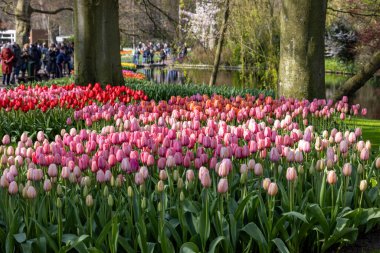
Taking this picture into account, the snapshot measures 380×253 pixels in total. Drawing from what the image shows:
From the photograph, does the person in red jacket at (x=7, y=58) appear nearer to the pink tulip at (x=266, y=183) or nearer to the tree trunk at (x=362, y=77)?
the tree trunk at (x=362, y=77)

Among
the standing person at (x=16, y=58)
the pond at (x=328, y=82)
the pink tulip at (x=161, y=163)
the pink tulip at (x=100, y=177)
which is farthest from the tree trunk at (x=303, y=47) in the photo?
the standing person at (x=16, y=58)

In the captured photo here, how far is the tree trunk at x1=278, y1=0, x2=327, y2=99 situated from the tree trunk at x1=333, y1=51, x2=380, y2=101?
1.88 meters

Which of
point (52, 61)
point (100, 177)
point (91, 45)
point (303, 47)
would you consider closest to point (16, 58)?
point (52, 61)

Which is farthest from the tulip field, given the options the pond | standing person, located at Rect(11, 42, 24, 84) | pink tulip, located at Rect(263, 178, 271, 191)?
standing person, located at Rect(11, 42, 24, 84)

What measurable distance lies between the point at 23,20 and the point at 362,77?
1844cm

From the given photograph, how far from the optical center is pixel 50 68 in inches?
1008

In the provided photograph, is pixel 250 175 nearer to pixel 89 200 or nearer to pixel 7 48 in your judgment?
pixel 89 200

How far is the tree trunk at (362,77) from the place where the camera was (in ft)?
35.2

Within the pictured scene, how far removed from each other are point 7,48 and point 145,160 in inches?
664

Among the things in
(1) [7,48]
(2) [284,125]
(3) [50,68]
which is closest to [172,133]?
(2) [284,125]

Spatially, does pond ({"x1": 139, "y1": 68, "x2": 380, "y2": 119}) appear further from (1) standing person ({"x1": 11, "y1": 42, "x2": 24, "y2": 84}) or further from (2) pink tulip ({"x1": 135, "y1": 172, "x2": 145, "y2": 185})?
(2) pink tulip ({"x1": 135, "y1": 172, "x2": 145, "y2": 185})

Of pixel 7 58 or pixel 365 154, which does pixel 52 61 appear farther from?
pixel 365 154

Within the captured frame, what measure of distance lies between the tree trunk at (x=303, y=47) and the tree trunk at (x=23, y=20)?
18473 millimetres

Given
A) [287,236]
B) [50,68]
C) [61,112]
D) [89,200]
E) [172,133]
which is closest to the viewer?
[89,200]
